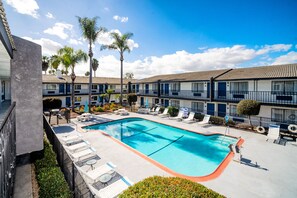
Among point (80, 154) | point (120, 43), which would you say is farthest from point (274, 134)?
point (120, 43)

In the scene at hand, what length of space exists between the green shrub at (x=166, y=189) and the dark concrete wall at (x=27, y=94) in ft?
25.2

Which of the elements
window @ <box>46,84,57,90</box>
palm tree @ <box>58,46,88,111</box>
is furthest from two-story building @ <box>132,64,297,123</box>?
window @ <box>46,84,57,90</box>

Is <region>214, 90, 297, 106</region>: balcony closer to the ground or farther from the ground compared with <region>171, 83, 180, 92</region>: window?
closer to the ground

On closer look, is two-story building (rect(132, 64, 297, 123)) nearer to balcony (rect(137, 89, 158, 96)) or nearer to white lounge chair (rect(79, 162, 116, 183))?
balcony (rect(137, 89, 158, 96))

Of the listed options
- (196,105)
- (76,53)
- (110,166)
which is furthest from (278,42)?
(76,53)

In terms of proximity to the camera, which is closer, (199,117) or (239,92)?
(239,92)

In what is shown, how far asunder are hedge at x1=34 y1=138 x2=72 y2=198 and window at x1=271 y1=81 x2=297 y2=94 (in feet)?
67.8

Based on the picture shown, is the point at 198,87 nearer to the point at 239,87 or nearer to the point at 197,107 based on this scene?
the point at 197,107

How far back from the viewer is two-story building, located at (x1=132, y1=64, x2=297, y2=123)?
15.3 metres

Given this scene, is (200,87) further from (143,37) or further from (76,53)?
(76,53)

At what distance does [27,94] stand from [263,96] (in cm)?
2182

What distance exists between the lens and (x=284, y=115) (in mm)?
15617

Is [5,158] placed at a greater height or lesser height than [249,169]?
greater

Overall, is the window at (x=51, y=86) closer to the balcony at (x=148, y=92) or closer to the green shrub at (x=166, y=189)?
the balcony at (x=148, y=92)
